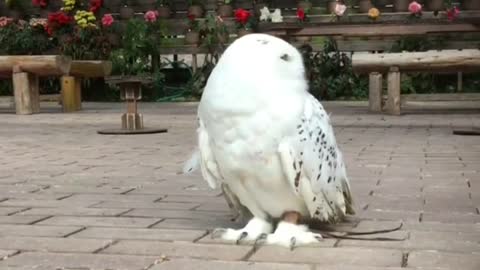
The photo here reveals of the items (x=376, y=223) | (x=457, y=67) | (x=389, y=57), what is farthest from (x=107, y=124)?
(x=376, y=223)

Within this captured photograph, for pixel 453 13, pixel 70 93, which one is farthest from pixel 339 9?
pixel 70 93

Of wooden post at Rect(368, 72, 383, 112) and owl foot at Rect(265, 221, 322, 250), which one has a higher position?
owl foot at Rect(265, 221, 322, 250)

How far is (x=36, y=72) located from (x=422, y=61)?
4465 mm

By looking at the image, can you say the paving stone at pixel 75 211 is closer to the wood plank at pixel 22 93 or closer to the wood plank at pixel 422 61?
the wood plank at pixel 422 61

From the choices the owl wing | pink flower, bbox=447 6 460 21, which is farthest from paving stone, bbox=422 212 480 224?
pink flower, bbox=447 6 460 21

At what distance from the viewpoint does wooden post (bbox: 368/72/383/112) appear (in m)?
9.20

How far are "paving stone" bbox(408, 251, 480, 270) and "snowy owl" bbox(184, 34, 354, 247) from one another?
1.12 ft

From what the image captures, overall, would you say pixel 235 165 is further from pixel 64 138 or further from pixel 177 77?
pixel 177 77

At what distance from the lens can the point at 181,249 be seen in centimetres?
248

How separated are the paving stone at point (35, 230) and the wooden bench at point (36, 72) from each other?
6738 millimetres

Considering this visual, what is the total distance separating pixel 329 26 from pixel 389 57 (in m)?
0.75

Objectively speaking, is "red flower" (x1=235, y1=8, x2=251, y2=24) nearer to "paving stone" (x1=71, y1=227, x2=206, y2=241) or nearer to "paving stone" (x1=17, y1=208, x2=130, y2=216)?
"paving stone" (x1=17, y1=208, x2=130, y2=216)

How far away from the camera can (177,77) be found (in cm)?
1316

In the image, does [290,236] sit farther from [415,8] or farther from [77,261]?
[415,8]
